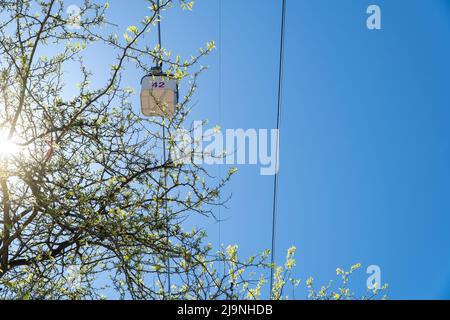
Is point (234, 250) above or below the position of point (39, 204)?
below

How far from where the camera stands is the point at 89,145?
336 centimetres

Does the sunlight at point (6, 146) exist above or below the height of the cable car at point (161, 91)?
below

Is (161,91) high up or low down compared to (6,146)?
up

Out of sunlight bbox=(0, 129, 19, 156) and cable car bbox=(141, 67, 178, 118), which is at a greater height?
cable car bbox=(141, 67, 178, 118)

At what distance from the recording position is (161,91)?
3324mm

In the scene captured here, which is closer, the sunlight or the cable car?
the sunlight

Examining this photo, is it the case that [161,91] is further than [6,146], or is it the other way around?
[161,91]

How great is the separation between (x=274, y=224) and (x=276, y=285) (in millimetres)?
635

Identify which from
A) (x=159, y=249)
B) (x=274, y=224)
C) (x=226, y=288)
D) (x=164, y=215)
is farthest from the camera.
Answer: (x=274, y=224)

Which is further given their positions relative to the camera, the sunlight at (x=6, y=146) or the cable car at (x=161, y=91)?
the cable car at (x=161, y=91)

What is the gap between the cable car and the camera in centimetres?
332

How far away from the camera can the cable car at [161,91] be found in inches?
131

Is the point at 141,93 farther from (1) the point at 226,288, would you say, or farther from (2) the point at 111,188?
(1) the point at 226,288
